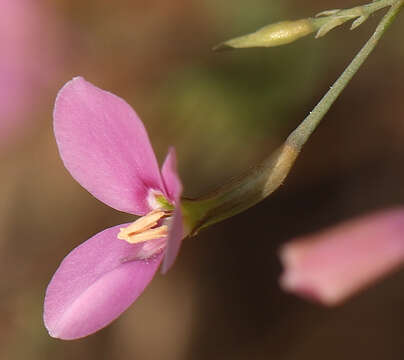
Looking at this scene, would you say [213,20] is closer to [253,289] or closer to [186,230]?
[253,289]

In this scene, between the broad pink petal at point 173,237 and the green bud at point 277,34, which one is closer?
the broad pink petal at point 173,237

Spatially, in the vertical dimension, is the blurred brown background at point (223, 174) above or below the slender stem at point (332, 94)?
below

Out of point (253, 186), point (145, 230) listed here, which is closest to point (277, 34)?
point (253, 186)

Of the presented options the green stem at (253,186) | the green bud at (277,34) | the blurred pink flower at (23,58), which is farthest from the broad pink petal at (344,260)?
the blurred pink flower at (23,58)

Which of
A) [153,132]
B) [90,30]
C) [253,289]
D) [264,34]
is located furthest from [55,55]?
[264,34]

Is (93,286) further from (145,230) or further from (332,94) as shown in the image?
(332,94)

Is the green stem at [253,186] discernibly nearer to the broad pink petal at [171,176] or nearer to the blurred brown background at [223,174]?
the broad pink petal at [171,176]
